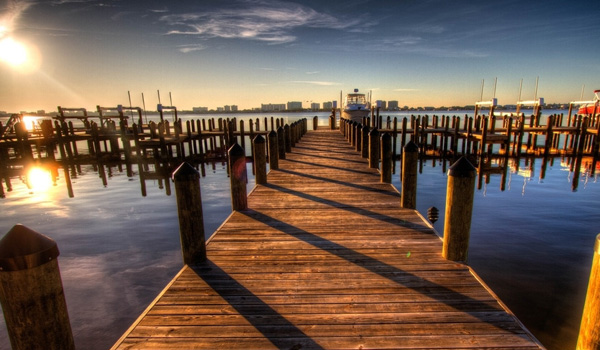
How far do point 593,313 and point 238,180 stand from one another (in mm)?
4906

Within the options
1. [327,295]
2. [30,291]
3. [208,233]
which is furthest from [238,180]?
[208,233]

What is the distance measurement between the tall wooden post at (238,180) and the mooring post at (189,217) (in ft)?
5.74

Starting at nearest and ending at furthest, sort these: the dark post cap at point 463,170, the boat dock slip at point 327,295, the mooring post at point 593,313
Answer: the mooring post at point 593,313, the boat dock slip at point 327,295, the dark post cap at point 463,170

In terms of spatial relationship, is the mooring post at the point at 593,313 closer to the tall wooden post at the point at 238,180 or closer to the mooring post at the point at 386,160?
the tall wooden post at the point at 238,180

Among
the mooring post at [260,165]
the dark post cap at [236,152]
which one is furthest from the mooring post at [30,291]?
the mooring post at [260,165]

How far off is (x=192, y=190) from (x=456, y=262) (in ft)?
11.4

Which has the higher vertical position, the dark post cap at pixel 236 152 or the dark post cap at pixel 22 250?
the dark post cap at pixel 236 152

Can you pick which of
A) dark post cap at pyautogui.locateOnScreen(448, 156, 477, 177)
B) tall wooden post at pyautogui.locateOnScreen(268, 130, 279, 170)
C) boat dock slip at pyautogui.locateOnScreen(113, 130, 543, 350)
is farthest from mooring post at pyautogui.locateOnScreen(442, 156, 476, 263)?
tall wooden post at pyautogui.locateOnScreen(268, 130, 279, 170)

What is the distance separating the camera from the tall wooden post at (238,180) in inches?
→ 219

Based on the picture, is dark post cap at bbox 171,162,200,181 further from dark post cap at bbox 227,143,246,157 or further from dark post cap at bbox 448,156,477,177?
dark post cap at bbox 448,156,477,177

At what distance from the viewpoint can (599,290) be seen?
1949 millimetres

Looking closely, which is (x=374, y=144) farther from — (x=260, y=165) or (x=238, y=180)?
(x=238, y=180)

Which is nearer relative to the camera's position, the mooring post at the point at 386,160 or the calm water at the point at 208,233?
the calm water at the point at 208,233

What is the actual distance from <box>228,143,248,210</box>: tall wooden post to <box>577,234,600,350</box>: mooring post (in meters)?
4.73
